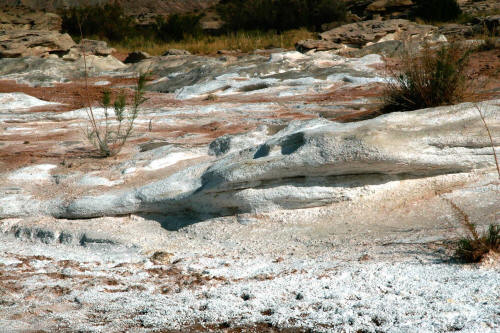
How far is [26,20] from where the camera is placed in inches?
768

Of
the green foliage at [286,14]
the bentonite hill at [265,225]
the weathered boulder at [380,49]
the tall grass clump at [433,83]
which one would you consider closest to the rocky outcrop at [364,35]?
the weathered boulder at [380,49]

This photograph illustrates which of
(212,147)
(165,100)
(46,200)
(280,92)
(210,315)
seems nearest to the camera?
(210,315)

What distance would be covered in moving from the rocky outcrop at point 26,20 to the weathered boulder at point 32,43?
9.92ft

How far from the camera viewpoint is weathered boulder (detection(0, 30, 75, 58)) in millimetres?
14875

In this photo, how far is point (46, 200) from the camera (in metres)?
4.68

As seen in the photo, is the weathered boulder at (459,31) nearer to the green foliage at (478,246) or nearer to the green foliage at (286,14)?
the green foliage at (286,14)

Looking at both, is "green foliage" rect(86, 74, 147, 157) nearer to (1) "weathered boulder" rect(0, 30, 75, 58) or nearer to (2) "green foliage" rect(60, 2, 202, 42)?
(1) "weathered boulder" rect(0, 30, 75, 58)

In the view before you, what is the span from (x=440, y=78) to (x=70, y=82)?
28.3 ft

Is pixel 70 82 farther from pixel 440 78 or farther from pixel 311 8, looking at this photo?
pixel 311 8

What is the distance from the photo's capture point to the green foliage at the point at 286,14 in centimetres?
2036

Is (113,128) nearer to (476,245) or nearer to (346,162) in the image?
(346,162)

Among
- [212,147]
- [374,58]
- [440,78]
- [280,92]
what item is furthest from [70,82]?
[440,78]

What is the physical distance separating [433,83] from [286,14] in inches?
660

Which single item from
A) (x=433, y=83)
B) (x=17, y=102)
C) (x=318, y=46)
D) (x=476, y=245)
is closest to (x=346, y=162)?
(x=476, y=245)
